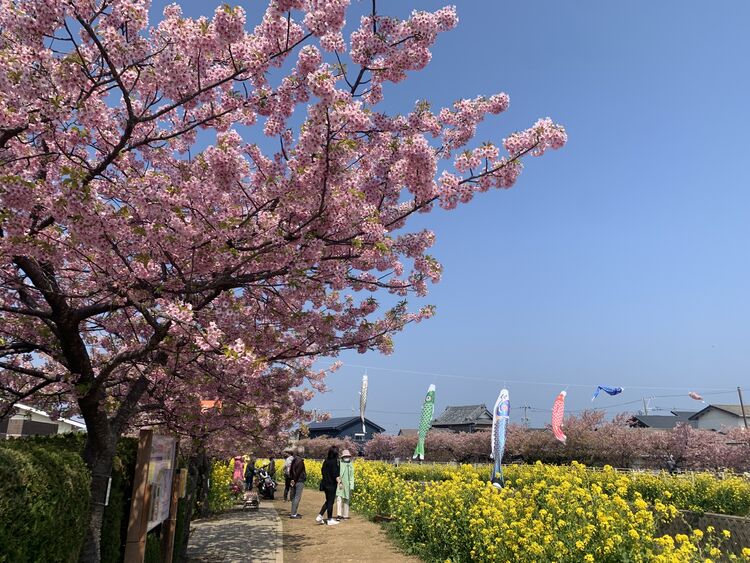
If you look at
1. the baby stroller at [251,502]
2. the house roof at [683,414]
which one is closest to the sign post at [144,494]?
the baby stroller at [251,502]

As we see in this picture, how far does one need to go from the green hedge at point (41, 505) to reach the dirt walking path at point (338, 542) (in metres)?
5.42

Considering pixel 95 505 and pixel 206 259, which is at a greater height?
pixel 206 259

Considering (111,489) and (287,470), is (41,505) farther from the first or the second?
(287,470)

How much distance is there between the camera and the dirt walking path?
8625 mm

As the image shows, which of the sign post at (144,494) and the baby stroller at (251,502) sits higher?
the sign post at (144,494)

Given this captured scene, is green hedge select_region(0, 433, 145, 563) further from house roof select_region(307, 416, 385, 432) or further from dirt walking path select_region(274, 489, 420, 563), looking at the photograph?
house roof select_region(307, 416, 385, 432)

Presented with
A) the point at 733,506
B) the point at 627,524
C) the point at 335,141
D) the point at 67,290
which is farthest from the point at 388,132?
the point at 733,506

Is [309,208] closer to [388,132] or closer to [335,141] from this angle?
[335,141]

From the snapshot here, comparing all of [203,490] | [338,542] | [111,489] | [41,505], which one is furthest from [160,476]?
[203,490]

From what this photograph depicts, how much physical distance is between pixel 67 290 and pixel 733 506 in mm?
16572

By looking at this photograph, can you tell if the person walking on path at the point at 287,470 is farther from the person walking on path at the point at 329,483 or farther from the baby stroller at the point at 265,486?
the person walking on path at the point at 329,483

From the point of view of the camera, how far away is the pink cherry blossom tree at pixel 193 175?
388 centimetres

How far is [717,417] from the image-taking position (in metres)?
61.4

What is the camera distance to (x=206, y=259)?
17.0 feet
